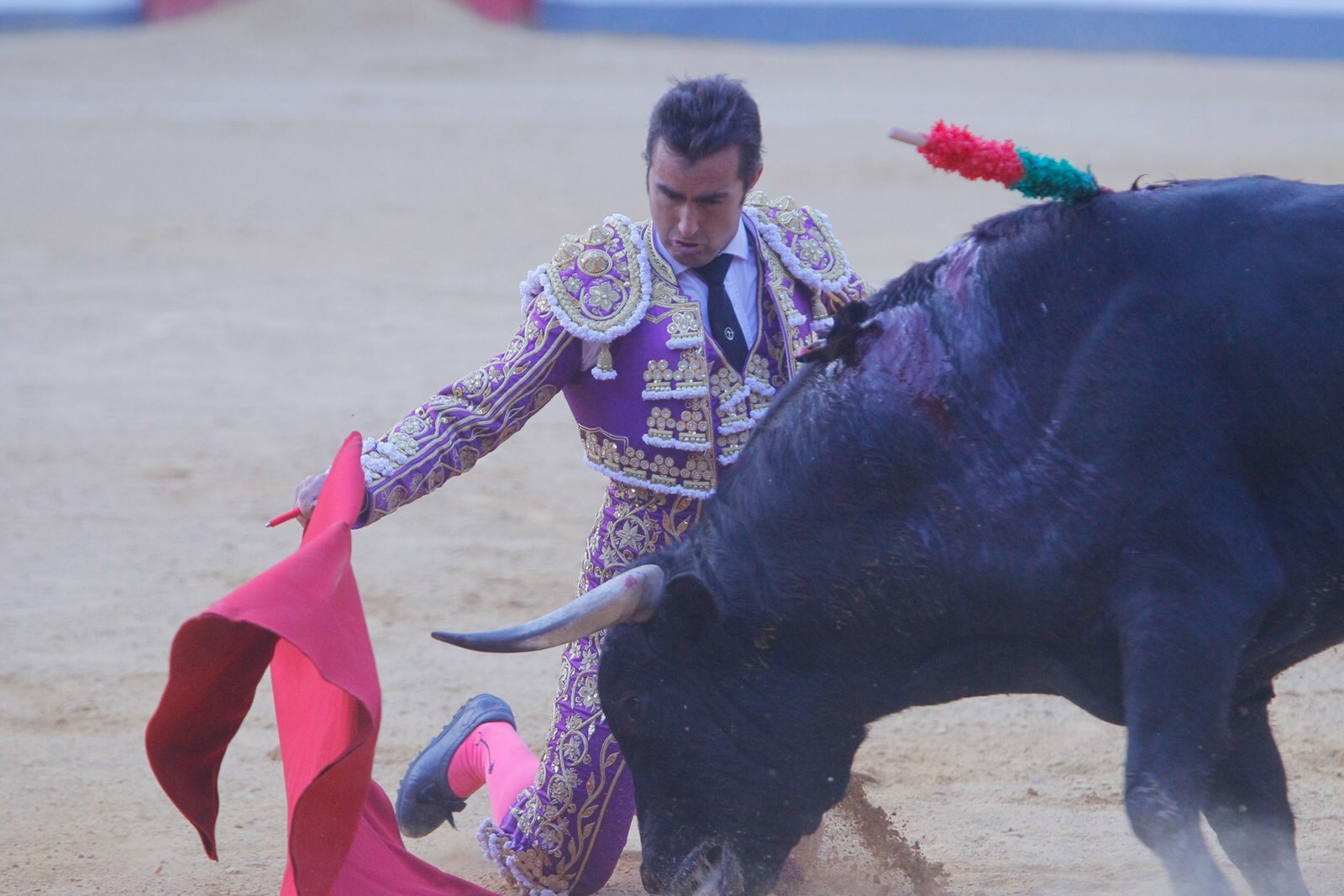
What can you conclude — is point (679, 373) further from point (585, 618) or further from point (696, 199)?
point (585, 618)

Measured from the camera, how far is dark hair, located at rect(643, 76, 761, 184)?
2.62 metres

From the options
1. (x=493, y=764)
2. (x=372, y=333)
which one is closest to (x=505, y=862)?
(x=493, y=764)

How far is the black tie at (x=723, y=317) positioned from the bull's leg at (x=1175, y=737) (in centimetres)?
94

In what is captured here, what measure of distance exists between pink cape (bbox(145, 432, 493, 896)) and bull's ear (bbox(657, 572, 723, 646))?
0.49 meters

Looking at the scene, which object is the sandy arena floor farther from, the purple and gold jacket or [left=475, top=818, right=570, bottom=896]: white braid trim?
the purple and gold jacket

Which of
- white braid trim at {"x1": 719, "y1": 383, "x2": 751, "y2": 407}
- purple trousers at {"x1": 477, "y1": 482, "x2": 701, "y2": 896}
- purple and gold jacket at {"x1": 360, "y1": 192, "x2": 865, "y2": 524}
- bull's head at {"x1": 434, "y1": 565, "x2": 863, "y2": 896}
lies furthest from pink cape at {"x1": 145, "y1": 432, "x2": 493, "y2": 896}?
white braid trim at {"x1": 719, "y1": 383, "x2": 751, "y2": 407}

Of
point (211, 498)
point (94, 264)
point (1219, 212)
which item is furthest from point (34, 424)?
point (1219, 212)

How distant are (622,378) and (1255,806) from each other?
1.34 m

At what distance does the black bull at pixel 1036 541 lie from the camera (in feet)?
7.48

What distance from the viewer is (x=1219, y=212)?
2.39m

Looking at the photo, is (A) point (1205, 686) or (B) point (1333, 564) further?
(B) point (1333, 564)

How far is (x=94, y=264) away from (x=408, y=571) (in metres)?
5.60

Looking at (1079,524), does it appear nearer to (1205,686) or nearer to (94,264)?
(1205,686)

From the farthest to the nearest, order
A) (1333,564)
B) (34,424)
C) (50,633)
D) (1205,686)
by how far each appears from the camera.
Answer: (34,424) < (50,633) < (1333,564) < (1205,686)
